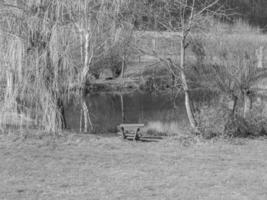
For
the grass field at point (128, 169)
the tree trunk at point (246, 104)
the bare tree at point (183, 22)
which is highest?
the bare tree at point (183, 22)

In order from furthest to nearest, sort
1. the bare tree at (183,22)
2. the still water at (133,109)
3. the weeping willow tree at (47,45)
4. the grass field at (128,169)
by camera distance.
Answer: the still water at (133,109) → the bare tree at (183,22) → the weeping willow tree at (47,45) → the grass field at (128,169)

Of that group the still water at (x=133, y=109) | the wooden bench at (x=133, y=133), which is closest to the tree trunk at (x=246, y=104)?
the still water at (x=133, y=109)

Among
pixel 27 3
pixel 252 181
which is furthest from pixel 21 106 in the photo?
pixel 252 181

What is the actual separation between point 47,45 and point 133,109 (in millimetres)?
9160

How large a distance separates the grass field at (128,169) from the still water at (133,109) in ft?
6.63

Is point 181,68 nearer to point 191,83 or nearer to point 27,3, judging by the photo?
point 191,83

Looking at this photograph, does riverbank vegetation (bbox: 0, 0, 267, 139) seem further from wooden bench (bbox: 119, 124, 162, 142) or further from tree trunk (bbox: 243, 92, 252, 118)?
wooden bench (bbox: 119, 124, 162, 142)

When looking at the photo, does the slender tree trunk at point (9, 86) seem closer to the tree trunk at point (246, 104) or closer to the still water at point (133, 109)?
the still water at point (133, 109)

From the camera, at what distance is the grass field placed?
5.26m

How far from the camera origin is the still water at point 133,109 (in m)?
12.8

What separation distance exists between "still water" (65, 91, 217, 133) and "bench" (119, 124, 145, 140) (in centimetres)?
134

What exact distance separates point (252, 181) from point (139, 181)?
5.20 feet

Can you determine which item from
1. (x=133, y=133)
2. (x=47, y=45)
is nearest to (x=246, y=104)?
(x=133, y=133)

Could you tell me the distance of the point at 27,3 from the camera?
930 cm
